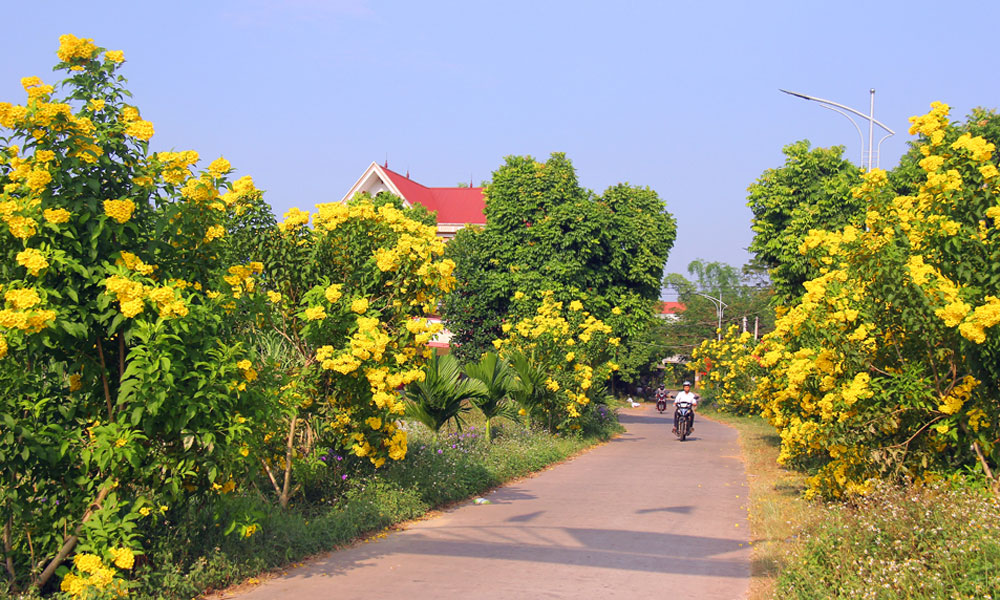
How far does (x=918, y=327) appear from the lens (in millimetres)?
8258

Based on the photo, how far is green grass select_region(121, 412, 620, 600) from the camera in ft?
21.2

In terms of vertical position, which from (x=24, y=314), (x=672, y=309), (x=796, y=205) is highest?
(x=672, y=309)

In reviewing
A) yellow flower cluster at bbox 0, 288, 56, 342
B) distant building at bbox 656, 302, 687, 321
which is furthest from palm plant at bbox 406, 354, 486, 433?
distant building at bbox 656, 302, 687, 321

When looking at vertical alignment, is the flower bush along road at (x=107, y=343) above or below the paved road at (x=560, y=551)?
above

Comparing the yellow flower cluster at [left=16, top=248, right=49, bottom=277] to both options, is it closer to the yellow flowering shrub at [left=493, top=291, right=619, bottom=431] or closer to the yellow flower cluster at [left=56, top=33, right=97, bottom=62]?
the yellow flower cluster at [left=56, top=33, right=97, bottom=62]

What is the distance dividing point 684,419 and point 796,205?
8.92 meters

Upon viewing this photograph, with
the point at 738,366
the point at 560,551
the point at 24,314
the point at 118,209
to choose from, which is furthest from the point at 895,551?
the point at 738,366

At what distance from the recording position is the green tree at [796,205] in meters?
16.4

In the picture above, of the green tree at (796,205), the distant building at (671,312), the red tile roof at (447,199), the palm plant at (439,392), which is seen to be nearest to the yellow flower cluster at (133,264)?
the palm plant at (439,392)

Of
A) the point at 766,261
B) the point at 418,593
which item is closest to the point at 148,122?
the point at 418,593

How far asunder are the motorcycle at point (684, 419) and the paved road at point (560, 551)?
10.6 metres

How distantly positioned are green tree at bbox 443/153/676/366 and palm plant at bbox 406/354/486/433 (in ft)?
39.7

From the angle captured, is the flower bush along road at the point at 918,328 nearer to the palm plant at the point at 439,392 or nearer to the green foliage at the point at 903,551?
the green foliage at the point at 903,551

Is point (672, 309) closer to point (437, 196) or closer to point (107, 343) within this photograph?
point (437, 196)
